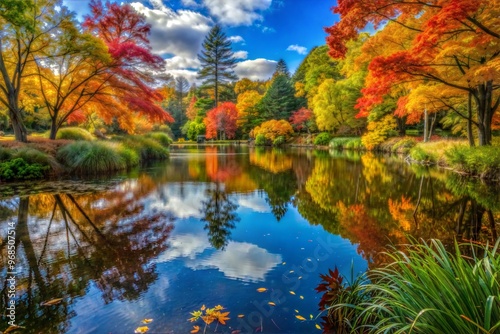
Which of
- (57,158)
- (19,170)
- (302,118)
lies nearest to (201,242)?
(19,170)

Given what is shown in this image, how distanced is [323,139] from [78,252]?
29.6 m

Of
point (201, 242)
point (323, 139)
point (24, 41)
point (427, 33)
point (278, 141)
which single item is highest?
point (24, 41)

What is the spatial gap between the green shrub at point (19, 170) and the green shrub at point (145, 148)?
22.2 ft

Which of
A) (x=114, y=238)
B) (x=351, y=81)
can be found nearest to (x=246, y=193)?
(x=114, y=238)

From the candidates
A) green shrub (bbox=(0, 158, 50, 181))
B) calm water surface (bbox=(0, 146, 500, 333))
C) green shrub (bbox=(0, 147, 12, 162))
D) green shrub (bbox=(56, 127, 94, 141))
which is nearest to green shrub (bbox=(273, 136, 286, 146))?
green shrub (bbox=(56, 127, 94, 141))

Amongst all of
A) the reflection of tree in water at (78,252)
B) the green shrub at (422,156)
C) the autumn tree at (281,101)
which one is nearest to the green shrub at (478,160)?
the green shrub at (422,156)

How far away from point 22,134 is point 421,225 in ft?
44.9

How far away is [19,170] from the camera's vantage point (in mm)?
9055

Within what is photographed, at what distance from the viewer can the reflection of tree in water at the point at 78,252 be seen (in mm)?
2832

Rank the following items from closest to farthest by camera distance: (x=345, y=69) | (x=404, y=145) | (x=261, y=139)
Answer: (x=404, y=145) < (x=345, y=69) < (x=261, y=139)

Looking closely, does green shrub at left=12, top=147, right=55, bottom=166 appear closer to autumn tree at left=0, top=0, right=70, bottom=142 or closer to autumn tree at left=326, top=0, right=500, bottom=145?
autumn tree at left=0, top=0, right=70, bottom=142

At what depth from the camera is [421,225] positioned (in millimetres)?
5207

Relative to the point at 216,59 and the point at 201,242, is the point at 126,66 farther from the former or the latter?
the point at 216,59

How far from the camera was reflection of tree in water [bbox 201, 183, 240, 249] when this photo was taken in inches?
190
